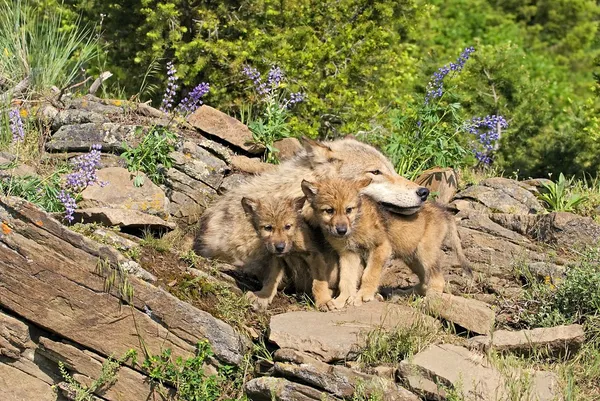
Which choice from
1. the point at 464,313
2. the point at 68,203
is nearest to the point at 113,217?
the point at 68,203

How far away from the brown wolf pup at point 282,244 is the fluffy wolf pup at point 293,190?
227 mm

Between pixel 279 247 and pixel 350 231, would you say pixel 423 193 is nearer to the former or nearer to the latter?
pixel 350 231

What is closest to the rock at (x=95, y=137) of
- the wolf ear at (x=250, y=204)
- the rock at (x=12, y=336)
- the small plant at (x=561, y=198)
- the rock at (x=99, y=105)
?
the rock at (x=99, y=105)

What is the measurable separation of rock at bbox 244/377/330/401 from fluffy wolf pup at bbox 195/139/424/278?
1.64 m

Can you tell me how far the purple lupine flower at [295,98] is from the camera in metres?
11.2

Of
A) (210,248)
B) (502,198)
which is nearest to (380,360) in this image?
(210,248)

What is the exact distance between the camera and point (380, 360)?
7180mm

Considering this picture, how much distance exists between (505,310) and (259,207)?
2364mm

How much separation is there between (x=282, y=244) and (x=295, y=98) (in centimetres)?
378

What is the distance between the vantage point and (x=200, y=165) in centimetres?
999

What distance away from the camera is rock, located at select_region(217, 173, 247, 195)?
392 inches

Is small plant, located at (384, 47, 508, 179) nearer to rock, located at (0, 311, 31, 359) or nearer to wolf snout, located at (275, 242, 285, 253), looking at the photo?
wolf snout, located at (275, 242, 285, 253)

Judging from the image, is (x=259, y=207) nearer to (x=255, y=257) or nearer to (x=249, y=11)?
(x=255, y=257)

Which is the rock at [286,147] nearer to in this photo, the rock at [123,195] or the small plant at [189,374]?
the rock at [123,195]
